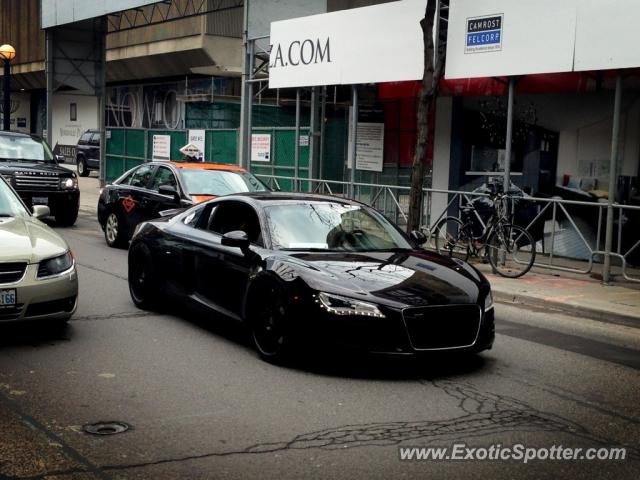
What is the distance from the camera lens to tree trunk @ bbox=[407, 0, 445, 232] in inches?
536

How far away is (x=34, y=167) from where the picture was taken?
18.3 m

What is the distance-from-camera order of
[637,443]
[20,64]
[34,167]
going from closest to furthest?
[637,443] < [34,167] < [20,64]

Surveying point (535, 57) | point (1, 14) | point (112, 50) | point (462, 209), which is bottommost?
point (462, 209)

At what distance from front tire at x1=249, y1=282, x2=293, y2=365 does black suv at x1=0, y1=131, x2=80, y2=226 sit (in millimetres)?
11523

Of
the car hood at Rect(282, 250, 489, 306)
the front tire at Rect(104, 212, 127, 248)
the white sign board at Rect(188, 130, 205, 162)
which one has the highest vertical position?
the white sign board at Rect(188, 130, 205, 162)

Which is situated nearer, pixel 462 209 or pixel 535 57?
pixel 535 57

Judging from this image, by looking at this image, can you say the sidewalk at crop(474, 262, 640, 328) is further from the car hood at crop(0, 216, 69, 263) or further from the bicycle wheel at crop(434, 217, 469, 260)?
the car hood at crop(0, 216, 69, 263)

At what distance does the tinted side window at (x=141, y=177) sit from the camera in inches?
587

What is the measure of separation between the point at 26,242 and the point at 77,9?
2282cm

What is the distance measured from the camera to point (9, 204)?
9.13 m

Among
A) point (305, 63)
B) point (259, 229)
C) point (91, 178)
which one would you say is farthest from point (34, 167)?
point (91, 178)

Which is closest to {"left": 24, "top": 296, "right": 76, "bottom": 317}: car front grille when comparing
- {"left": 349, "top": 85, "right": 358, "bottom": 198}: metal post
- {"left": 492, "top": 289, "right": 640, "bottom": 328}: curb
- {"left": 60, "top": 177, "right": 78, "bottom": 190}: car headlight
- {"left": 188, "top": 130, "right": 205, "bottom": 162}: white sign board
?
{"left": 492, "top": 289, "right": 640, "bottom": 328}: curb

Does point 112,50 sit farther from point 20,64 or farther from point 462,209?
point 462,209

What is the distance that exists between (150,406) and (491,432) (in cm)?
232
